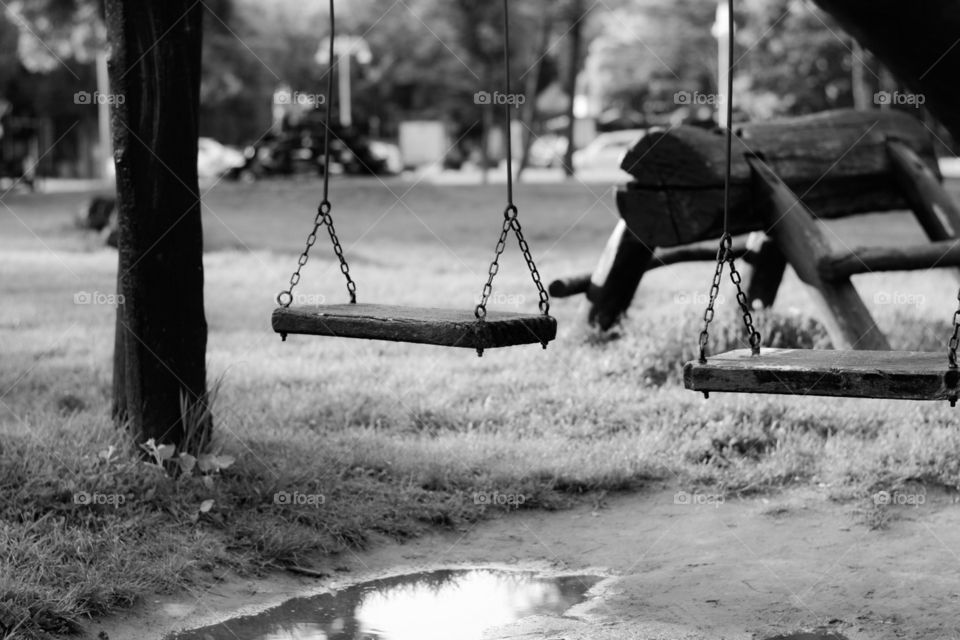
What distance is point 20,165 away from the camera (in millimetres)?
33188

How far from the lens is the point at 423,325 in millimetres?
4633

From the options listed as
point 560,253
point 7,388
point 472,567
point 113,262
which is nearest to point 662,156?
point 472,567

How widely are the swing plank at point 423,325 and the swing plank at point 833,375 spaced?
2.01 ft

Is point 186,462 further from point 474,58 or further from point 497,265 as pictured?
point 474,58

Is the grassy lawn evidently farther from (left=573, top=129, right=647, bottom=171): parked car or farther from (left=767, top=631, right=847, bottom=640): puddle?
(left=573, top=129, right=647, bottom=171): parked car

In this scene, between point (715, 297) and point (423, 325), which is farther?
point (423, 325)

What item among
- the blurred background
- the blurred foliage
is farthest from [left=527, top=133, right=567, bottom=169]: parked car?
the blurred foliage

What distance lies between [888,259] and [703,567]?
9.90 feet

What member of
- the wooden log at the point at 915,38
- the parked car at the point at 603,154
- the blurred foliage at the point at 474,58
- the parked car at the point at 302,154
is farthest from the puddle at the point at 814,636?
the parked car at the point at 603,154

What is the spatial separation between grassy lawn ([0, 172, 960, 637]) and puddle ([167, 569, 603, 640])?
0.36 m

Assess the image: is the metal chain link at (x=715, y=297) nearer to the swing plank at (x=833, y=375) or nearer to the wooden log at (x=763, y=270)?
the swing plank at (x=833, y=375)

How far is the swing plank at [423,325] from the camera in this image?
452 cm

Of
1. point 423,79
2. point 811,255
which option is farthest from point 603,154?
point 811,255

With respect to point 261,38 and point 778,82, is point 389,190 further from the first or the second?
point 261,38
